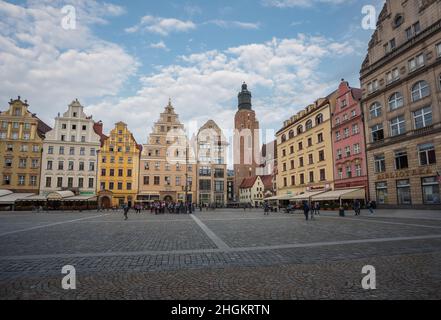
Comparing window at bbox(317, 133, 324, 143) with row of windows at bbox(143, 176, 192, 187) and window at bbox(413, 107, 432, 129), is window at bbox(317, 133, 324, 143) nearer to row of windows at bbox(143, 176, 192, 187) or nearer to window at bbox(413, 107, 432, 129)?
window at bbox(413, 107, 432, 129)

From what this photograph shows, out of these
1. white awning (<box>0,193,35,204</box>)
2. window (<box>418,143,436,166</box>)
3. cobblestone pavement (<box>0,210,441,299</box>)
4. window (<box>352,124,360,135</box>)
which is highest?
window (<box>352,124,360,135</box>)

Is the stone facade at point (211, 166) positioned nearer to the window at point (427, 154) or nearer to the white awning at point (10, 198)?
the white awning at point (10, 198)

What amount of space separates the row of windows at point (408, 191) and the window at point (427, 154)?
5.17ft

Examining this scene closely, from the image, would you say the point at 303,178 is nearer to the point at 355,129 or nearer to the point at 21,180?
the point at 355,129

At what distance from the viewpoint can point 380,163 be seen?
31562mm

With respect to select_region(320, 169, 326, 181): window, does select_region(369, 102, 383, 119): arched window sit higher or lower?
higher

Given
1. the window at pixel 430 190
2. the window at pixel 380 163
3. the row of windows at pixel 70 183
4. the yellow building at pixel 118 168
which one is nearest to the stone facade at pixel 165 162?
the yellow building at pixel 118 168

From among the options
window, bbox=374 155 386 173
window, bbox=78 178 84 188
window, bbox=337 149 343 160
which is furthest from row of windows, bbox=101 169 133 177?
window, bbox=374 155 386 173

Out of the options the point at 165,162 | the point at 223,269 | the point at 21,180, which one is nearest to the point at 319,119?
the point at 165,162

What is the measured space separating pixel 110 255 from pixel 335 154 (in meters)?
38.4

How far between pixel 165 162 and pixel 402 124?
40.6 m

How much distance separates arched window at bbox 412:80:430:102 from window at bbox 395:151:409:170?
221 inches

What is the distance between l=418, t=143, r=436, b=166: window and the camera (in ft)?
82.8
